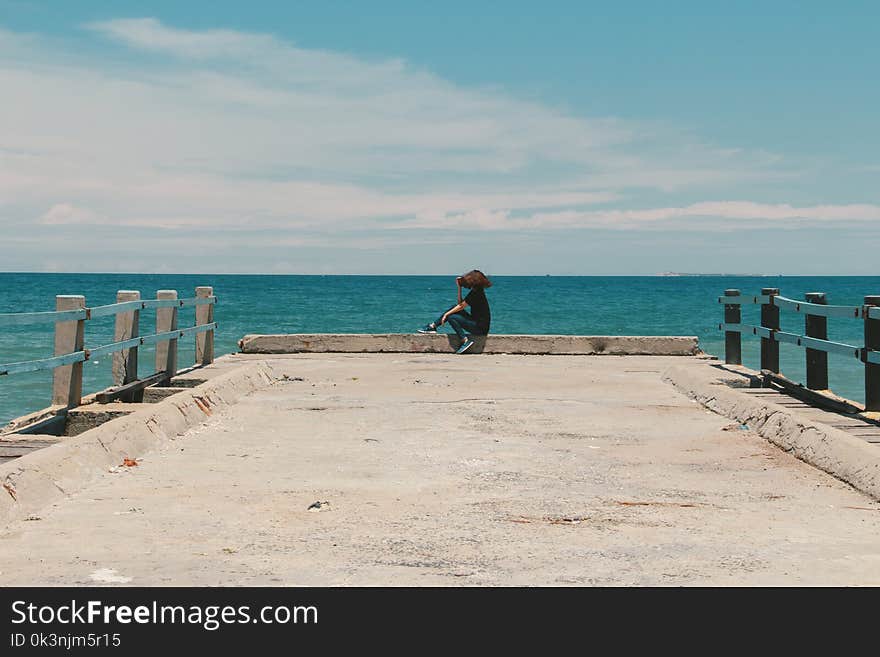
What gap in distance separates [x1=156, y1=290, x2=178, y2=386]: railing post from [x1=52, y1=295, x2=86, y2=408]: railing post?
271 centimetres

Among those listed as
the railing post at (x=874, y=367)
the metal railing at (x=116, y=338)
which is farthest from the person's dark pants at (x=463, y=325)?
→ the railing post at (x=874, y=367)

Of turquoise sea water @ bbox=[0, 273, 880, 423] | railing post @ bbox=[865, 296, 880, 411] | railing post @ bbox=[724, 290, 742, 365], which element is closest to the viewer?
railing post @ bbox=[865, 296, 880, 411]

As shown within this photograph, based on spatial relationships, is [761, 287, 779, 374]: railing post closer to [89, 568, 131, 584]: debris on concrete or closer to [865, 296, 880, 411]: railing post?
[865, 296, 880, 411]: railing post

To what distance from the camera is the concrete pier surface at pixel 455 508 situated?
531cm

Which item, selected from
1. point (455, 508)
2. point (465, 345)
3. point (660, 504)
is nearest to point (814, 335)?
point (660, 504)

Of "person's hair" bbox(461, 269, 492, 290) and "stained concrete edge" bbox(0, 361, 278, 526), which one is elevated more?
"person's hair" bbox(461, 269, 492, 290)

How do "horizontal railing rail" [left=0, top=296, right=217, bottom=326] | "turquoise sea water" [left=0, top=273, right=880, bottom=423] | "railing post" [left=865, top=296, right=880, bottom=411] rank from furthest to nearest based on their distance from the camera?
"turquoise sea water" [left=0, top=273, right=880, bottom=423] → "railing post" [left=865, top=296, right=880, bottom=411] → "horizontal railing rail" [left=0, top=296, right=217, bottom=326]

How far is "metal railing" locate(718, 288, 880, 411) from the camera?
10008mm

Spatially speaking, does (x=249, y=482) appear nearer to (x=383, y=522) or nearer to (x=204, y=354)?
(x=383, y=522)

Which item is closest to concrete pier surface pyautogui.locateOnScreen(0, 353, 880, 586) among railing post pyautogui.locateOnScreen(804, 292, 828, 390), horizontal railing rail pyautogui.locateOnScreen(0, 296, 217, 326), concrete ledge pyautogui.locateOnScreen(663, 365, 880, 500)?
concrete ledge pyautogui.locateOnScreen(663, 365, 880, 500)

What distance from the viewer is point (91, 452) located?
7.82 metres

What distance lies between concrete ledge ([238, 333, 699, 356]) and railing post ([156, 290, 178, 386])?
5.74 metres

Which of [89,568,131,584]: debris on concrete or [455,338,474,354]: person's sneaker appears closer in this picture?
[89,568,131,584]: debris on concrete

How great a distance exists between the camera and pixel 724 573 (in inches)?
207
